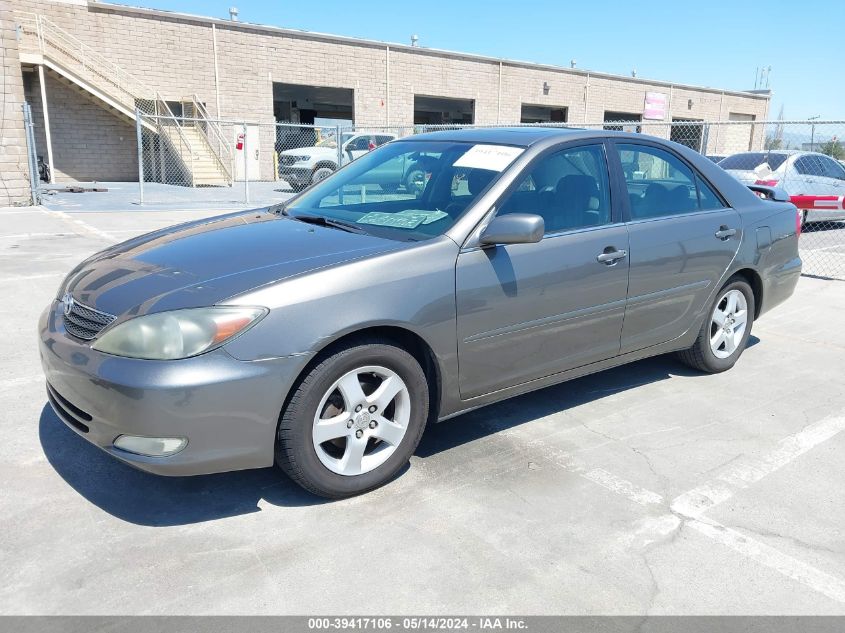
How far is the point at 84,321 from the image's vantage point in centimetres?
293

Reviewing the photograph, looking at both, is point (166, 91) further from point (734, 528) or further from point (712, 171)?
point (734, 528)

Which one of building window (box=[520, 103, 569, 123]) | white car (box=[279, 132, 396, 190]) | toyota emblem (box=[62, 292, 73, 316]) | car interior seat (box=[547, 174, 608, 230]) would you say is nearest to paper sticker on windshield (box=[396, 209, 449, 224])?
car interior seat (box=[547, 174, 608, 230])

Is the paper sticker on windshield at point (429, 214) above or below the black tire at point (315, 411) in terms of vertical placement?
above

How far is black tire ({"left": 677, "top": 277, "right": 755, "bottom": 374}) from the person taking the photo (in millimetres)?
4605

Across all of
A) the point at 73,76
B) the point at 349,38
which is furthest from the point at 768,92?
the point at 73,76

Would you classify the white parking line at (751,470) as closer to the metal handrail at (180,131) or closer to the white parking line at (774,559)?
the white parking line at (774,559)

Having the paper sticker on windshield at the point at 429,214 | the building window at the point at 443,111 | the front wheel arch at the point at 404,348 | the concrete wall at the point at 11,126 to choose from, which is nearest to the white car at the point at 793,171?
the paper sticker on windshield at the point at 429,214

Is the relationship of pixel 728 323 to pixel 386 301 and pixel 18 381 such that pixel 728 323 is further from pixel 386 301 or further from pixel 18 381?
pixel 18 381

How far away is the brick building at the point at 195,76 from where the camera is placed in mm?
22172

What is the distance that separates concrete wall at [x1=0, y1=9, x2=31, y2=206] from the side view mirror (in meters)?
14.5

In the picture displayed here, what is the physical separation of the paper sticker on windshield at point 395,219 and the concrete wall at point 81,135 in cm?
2311

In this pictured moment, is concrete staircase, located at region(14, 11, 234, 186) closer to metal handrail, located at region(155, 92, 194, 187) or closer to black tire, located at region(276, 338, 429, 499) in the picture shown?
metal handrail, located at region(155, 92, 194, 187)

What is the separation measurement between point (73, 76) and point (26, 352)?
20.4 metres

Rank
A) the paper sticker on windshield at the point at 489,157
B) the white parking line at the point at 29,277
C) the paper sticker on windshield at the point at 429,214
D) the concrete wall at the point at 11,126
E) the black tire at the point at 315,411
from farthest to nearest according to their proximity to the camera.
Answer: the concrete wall at the point at 11,126, the white parking line at the point at 29,277, the paper sticker on windshield at the point at 489,157, the paper sticker on windshield at the point at 429,214, the black tire at the point at 315,411
